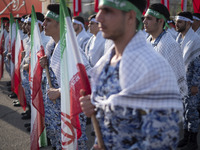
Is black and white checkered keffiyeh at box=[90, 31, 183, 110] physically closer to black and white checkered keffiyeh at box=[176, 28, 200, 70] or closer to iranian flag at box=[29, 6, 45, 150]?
iranian flag at box=[29, 6, 45, 150]

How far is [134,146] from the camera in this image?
1.66 m

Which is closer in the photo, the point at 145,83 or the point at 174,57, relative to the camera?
the point at 145,83

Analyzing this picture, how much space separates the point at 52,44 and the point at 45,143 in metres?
1.89

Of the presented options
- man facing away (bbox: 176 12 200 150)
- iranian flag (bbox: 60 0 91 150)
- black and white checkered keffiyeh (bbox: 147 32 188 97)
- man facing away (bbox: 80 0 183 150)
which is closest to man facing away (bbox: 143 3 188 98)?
black and white checkered keffiyeh (bbox: 147 32 188 97)

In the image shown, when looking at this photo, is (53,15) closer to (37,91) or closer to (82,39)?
(37,91)

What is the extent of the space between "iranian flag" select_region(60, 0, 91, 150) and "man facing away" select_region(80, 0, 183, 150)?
69 centimetres

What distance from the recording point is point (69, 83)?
2.79 metres

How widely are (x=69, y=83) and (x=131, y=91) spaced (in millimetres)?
1298

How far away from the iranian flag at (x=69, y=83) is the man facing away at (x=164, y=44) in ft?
5.03

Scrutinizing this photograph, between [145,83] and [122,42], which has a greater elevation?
[122,42]

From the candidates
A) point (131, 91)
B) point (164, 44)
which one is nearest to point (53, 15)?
point (164, 44)

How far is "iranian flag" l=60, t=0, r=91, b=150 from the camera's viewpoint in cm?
263

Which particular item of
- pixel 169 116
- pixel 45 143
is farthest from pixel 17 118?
pixel 169 116

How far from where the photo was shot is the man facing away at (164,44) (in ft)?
12.3
